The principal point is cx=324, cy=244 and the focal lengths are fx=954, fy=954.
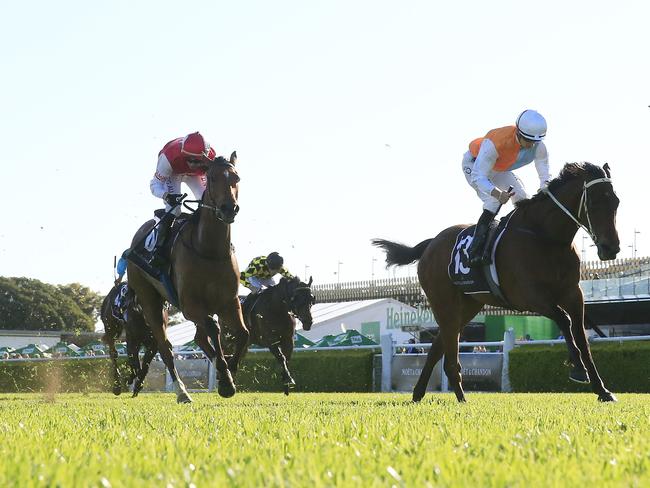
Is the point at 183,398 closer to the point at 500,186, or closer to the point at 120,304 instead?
the point at 500,186

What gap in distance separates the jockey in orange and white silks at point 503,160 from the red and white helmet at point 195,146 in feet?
8.32

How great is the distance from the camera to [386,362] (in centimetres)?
1831

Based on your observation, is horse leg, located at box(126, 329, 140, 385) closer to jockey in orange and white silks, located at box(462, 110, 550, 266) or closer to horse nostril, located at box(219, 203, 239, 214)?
horse nostril, located at box(219, 203, 239, 214)

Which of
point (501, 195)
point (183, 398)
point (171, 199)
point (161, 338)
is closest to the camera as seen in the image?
point (501, 195)

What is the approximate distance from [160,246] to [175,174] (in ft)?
2.47

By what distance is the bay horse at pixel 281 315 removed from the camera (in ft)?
45.8

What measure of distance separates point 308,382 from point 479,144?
38.8ft

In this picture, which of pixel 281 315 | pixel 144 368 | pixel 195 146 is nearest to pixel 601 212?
pixel 195 146

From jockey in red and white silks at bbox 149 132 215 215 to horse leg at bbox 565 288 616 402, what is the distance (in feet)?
11.5

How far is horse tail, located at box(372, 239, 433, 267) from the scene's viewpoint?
1003cm

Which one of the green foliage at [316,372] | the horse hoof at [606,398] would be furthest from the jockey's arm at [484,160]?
the green foliage at [316,372]

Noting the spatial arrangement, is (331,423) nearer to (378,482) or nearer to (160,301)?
(378,482)

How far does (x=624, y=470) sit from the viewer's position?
9.06 ft

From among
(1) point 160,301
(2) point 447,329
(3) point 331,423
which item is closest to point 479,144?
(2) point 447,329
